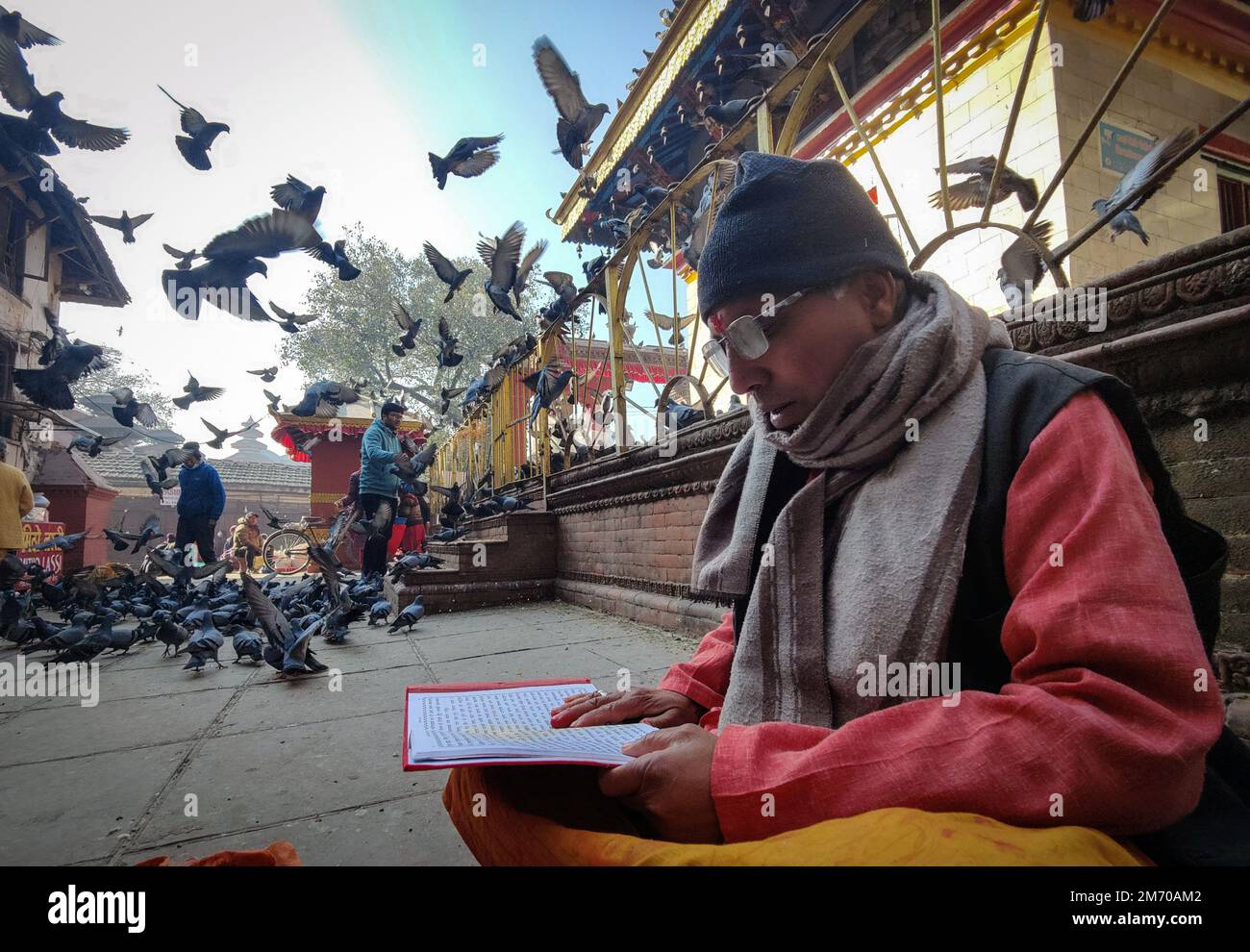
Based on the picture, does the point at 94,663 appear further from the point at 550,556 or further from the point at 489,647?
the point at 550,556

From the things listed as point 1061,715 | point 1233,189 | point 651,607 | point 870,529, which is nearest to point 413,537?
point 651,607

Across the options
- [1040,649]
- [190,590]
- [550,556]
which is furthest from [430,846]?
[190,590]

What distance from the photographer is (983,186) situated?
4.41 m

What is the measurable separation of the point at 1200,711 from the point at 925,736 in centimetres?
27

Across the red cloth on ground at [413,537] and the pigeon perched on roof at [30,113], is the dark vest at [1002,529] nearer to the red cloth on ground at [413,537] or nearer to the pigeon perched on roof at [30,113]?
the pigeon perched on roof at [30,113]

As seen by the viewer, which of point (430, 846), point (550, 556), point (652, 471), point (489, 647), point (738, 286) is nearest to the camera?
point (738, 286)

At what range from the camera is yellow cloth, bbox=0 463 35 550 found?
6.53 m

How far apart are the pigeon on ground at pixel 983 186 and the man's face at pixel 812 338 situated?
3.20 m

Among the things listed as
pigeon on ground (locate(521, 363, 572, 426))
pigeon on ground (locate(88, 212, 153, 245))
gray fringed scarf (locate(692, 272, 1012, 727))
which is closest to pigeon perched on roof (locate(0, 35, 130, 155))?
pigeon on ground (locate(88, 212, 153, 245))

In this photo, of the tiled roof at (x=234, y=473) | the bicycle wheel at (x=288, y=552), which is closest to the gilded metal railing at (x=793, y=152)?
the bicycle wheel at (x=288, y=552)

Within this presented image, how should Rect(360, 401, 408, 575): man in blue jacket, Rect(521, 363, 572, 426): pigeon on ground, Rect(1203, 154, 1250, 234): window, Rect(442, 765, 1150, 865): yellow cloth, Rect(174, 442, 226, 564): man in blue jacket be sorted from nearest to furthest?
Rect(442, 765, 1150, 865): yellow cloth < Rect(1203, 154, 1250, 234): window < Rect(521, 363, 572, 426): pigeon on ground < Rect(360, 401, 408, 575): man in blue jacket < Rect(174, 442, 226, 564): man in blue jacket

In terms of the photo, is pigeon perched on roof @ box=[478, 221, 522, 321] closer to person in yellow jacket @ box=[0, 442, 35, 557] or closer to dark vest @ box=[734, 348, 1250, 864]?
person in yellow jacket @ box=[0, 442, 35, 557]

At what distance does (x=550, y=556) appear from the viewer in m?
6.66

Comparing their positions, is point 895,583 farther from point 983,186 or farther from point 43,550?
point 43,550
